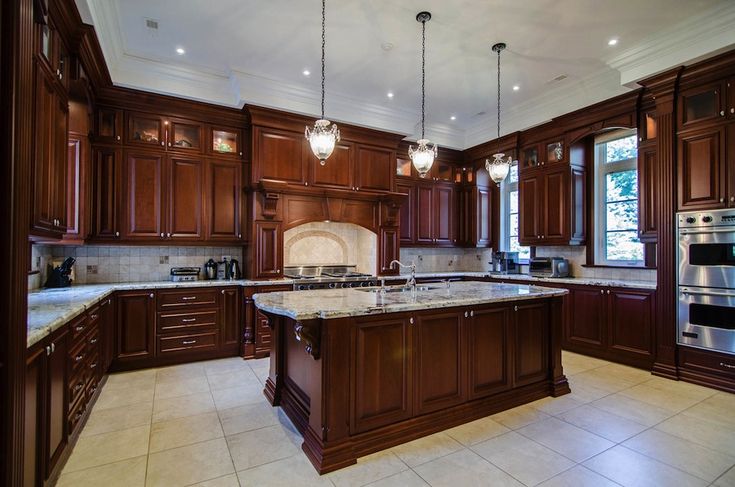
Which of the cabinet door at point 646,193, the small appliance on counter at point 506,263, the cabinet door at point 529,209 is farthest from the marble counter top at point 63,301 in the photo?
the cabinet door at point 646,193

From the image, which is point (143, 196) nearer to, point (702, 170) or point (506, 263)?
point (506, 263)

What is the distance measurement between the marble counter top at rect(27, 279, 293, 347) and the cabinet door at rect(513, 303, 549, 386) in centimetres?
271

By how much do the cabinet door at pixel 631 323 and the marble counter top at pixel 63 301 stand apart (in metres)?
3.88

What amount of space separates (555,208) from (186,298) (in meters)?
4.94

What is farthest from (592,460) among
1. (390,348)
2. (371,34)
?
(371,34)

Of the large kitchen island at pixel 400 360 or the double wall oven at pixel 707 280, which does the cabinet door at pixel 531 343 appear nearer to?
the large kitchen island at pixel 400 360

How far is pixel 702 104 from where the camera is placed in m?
3.70

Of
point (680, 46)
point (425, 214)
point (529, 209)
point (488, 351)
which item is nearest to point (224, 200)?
point (425, 214)

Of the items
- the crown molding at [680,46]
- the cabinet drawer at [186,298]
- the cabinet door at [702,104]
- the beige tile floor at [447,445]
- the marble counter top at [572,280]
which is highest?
the crown molding at [680,46]

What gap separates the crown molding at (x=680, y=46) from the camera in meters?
3.32

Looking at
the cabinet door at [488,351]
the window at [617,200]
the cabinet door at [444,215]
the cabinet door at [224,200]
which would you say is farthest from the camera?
the cabinet door at [444,215]

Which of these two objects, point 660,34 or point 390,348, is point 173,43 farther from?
point 660,34

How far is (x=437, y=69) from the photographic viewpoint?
440 cm

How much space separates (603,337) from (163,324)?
513cm
